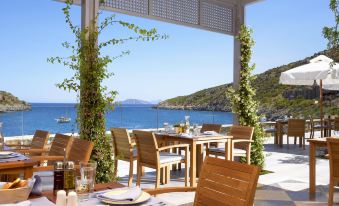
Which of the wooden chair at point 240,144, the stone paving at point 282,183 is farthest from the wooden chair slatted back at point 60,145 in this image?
the wooden chair at point 240,144

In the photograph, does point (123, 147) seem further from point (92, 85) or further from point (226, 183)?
point (226, 183)

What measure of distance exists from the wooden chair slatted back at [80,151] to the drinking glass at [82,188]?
40.3 inches

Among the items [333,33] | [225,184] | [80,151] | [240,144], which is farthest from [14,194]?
[240,144]

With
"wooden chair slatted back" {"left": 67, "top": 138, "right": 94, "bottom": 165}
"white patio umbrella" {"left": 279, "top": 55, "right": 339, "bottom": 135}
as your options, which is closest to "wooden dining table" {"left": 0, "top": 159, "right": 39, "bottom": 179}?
"wooden chair slatted back" {"left": 67, "top": 138, "right": 94, "bottom": 165}

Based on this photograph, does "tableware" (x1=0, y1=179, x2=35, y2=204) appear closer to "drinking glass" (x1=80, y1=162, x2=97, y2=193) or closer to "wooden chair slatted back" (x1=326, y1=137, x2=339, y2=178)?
"drinking glass" (x1=80, y1=162, x2=97, y2=193)

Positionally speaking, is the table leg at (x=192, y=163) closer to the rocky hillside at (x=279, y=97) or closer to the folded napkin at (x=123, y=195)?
the folded napkin at (x=123, y=195)

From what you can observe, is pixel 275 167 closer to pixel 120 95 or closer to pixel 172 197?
pixel 172 197

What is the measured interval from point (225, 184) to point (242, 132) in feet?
12.9

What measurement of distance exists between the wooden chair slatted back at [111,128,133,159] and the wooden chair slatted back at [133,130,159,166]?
23cm

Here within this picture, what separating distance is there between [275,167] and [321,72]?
103 inches

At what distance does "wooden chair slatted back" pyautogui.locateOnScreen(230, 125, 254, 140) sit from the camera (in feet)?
18.2

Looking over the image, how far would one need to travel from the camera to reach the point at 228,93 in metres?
6.44

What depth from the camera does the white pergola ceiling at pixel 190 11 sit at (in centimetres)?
534

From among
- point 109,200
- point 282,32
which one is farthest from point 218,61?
point 109,200
